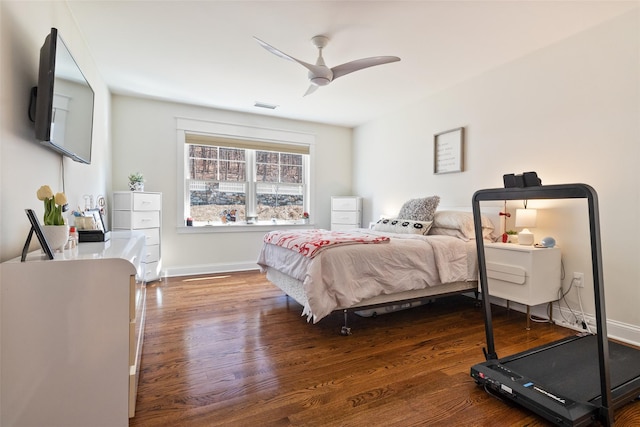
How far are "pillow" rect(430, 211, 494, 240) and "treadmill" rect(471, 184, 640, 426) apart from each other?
1.32 metres

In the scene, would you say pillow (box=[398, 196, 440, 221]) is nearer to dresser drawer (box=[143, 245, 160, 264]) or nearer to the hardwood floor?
the hardwood floor

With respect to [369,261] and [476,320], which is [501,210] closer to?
[476,320]

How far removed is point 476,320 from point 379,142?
10.8 ft

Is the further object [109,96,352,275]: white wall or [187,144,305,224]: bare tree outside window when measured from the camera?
[187,144,305,224]: bare tree outside window

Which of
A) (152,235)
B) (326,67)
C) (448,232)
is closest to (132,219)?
(152,235)

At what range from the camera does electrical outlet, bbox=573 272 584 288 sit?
8.95 feet

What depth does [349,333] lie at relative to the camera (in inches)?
101

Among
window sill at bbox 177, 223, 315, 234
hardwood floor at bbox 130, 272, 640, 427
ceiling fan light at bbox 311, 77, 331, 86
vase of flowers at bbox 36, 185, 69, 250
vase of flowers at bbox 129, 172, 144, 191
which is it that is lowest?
hardwood floor at bbox 130, 272, 640, 427

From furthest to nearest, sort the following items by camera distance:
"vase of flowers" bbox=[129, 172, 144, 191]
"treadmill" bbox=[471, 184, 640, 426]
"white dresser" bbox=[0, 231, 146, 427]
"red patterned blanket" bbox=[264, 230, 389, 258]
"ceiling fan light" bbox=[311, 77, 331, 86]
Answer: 1. "vase of flowers" bbox=[129, 172, 144, 191]
2. "ceiling fan light" bbox=[311, 77, 331, 86]
3. "red patterned blanket" bbox=[264, 230, 389, 258]
4. "treadmill" bbox=[471, 184, 640, 426]
5. "white dresser" bbox=[0, 231, 146, 427]

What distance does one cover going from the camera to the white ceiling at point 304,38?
8.01 feet

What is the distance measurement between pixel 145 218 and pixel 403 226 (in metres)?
3.25

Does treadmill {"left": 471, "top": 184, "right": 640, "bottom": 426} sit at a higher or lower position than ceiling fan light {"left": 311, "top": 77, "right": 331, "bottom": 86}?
lower

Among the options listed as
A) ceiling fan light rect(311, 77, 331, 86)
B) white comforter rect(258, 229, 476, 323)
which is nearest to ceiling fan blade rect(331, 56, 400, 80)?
ceiling fan light rect(311, 77, 331, 86)

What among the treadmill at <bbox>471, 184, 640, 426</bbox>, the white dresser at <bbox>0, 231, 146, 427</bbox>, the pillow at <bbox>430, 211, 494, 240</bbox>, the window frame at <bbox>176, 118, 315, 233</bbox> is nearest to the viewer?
the white dresser at <bbox>0, 231, 146, 427</bbox>
